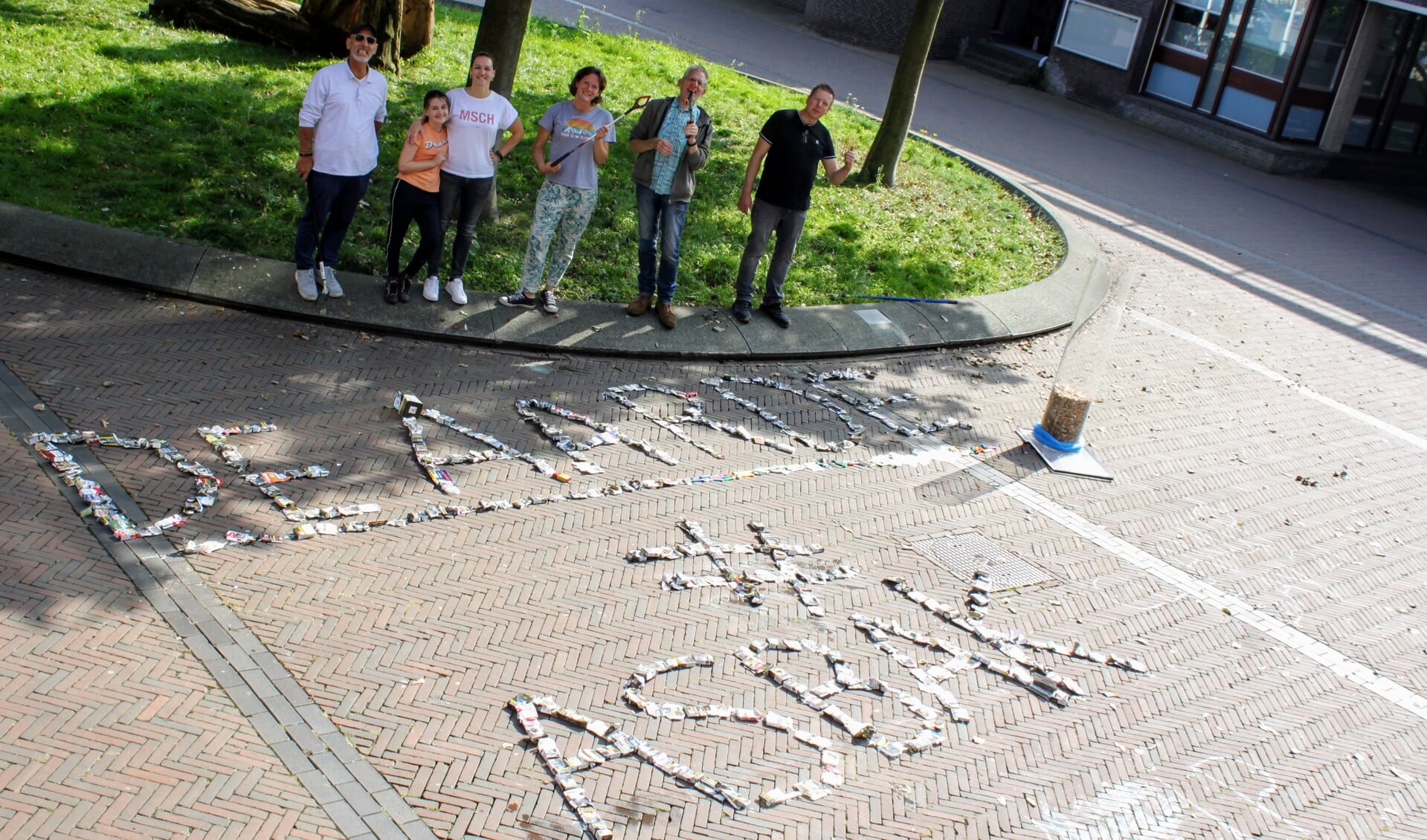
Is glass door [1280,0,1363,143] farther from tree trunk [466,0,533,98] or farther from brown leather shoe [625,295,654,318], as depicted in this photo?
brown leather shoe [625,295,654,318]

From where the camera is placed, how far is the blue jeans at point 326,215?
27.6 ft

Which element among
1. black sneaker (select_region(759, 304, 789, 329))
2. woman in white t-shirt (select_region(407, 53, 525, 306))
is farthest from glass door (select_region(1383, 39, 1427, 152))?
woman in white t-shirt (select_region(407, 53, 525, 306))

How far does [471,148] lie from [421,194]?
0.52 meters

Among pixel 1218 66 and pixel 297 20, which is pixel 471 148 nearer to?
pixel 297 20

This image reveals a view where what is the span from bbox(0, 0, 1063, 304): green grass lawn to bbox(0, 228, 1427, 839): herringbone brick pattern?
1.49 metres

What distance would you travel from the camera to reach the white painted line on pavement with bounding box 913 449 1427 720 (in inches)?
274

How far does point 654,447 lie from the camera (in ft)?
26.4

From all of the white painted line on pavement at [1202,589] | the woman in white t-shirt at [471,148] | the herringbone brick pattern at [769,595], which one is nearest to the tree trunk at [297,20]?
the woman in white t-shirt at [471,148]

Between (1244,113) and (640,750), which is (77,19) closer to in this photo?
(640,750)

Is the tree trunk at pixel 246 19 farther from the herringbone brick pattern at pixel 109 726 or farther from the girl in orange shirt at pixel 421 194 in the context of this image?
the herringbone brick pattern at pixel 109 726

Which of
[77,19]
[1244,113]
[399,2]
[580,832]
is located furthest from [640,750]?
[1244,113]

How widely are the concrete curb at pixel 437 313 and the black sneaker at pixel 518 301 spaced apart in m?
0.09

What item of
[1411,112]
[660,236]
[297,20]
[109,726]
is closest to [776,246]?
[660,236]

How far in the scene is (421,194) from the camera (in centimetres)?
869
